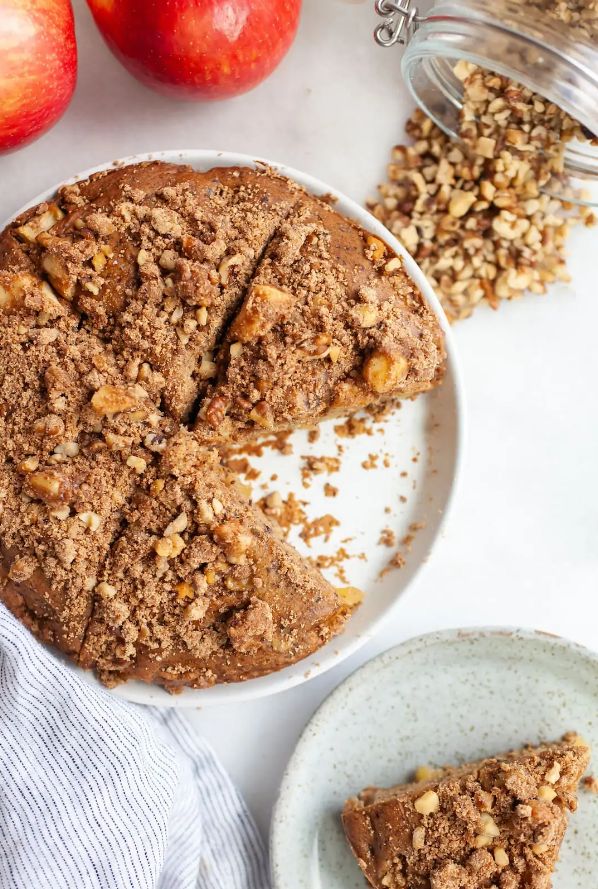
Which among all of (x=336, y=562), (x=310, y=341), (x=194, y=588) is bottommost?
(x=336, y=562)

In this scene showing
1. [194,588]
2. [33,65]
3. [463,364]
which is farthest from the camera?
[463,364]

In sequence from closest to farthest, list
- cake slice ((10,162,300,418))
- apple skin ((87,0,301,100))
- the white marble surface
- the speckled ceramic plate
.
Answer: cake slice ((10,162,300,418)) < apple skin ((87,0,301,100)) < the speckled ceramic plate < the white marble surface

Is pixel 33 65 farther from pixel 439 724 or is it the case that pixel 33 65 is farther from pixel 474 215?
pixel 439 724

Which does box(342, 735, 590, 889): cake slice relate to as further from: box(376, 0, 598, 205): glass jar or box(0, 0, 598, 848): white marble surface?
box(376, 0, 598, 205): glass jar

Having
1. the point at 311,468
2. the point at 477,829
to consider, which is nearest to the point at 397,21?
the point at 311,468

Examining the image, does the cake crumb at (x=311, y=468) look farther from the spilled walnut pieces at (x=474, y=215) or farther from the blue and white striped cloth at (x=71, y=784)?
the blue and white striped cloth at (x=71, y=784)

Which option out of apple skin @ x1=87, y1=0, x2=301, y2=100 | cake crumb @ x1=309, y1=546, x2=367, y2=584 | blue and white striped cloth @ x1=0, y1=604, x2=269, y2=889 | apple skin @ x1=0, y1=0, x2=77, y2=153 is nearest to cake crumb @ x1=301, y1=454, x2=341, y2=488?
cake crumb @ x1=309, y1=546, x2=367, y2=584

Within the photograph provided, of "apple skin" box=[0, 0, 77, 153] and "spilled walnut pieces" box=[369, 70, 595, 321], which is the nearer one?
"apple skin" box=[0, 0, 77, 153]

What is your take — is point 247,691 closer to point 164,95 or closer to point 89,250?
point 89,250
